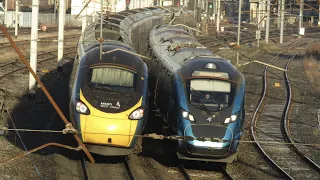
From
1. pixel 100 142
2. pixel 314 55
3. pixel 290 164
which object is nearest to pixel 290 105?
pixel 290 164

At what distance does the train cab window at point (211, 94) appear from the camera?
52.3ft

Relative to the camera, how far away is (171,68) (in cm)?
1811

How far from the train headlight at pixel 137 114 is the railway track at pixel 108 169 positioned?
127 cm

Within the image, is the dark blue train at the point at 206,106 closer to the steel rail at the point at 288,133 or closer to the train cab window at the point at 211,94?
the train cab window at the point at 211,94

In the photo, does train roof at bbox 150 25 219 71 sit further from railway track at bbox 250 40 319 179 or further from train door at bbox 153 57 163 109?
railway track at bbox 250 40 319 179

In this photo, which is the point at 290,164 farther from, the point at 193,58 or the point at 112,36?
the point at 112,36

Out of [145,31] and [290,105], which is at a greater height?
[145,31]

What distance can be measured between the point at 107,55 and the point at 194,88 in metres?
2.36

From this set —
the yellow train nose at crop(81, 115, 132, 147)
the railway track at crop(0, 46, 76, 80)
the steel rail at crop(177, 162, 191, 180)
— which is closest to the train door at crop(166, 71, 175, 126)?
the steel rail at crop(177, 162, 191, 180)

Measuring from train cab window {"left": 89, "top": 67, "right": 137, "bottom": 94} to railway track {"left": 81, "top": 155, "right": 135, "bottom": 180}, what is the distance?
6.18ft

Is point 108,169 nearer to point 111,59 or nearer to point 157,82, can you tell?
point 111,59

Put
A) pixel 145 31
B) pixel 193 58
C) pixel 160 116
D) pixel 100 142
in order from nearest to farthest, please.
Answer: pixel 100 142 < pixel 193 58 < pixel 160 116 < pixel 145 31

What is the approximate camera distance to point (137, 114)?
15.5m

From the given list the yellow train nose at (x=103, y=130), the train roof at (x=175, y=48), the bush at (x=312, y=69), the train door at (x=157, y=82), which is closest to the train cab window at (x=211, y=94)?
the train roof at (x=175, y=48)
